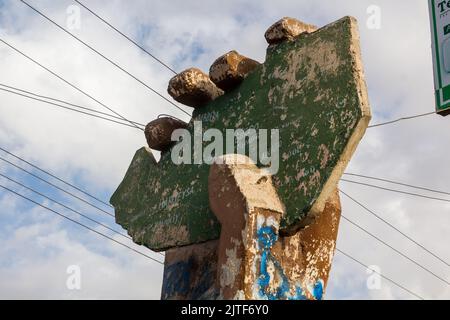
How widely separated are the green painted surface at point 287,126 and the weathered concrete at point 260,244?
0.16 meters

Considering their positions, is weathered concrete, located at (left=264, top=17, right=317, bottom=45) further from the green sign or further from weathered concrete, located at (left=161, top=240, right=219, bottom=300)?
the green sign

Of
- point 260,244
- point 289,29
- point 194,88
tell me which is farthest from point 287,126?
point 194,88

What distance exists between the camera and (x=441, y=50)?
636 centimetres

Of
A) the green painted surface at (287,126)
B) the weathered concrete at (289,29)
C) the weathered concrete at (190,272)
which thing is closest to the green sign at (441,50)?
the weathered concrete at (289,29)

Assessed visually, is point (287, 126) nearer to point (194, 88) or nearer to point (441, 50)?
point (194, 88)

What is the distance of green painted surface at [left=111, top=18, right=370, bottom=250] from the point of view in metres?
3.88

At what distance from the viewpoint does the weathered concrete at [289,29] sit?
4531mm

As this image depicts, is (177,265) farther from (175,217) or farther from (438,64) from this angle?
(438,64)

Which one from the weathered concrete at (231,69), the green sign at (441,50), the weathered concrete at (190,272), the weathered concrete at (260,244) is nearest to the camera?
the weathered concrete at (260,244)

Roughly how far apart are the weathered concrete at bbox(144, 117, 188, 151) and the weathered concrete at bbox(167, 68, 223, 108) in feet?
0.95

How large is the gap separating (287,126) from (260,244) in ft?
2.86

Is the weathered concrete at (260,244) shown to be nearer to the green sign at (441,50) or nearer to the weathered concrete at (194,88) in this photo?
the weathered concrete at (194,88)

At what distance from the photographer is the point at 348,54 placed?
3.96 meters
